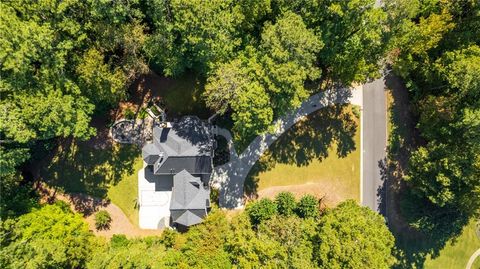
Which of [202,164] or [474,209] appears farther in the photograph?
[202,164]

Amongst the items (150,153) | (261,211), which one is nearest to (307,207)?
(261,211)

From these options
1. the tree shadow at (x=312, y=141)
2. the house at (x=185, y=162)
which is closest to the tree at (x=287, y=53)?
the tree shadow at (x=312, y=141)

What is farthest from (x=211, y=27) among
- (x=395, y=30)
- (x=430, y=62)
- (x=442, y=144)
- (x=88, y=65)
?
(x=442, y=144)

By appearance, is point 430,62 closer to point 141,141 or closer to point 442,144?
point 442,144

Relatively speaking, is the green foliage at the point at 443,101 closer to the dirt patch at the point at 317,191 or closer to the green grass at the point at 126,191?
the dirt patch at the point at 317,191

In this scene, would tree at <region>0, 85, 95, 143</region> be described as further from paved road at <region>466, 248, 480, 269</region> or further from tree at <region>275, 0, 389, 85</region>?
paved road at <region>466, 248, 480, 269</region>

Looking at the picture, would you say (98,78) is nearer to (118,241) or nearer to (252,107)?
(252,107)
